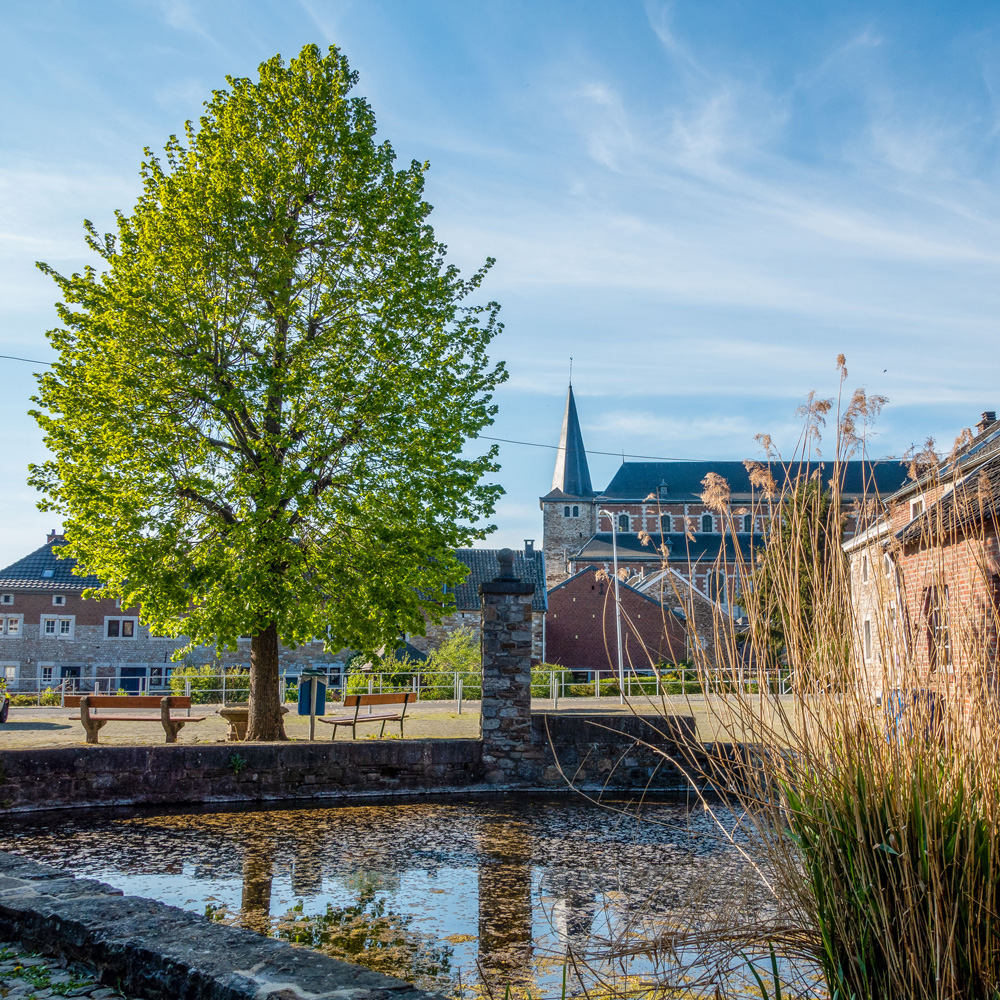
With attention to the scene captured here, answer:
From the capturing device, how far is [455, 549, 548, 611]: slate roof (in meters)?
43.5

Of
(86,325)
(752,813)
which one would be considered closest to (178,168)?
(86,325)

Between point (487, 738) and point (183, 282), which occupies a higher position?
point (183, 282)

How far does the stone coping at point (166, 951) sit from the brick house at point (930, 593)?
191cm

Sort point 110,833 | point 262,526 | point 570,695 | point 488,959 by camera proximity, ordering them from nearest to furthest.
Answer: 1. point 488,959
2. point 110,833
3. point 262,526
4. point 570,695

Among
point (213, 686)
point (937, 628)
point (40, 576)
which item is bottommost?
point (213, 686)

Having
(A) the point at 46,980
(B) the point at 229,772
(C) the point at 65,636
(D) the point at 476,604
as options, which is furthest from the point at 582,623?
(A) the point at 46,980

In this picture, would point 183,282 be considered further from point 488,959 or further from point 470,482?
point 488,959

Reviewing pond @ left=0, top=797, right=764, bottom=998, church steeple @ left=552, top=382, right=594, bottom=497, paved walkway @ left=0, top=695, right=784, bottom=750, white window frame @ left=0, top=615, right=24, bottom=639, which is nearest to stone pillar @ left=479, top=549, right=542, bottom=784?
pond @ left=0, top=797, right=764, bottom=998

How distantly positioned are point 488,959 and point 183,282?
9892mm

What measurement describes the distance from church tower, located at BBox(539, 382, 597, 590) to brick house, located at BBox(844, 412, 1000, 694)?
6172 cm

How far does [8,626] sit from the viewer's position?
4059 cm

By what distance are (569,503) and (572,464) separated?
3.37 meters

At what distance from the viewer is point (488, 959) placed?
4.61 metres

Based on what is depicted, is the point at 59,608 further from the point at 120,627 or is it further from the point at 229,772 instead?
the point at 229,772
